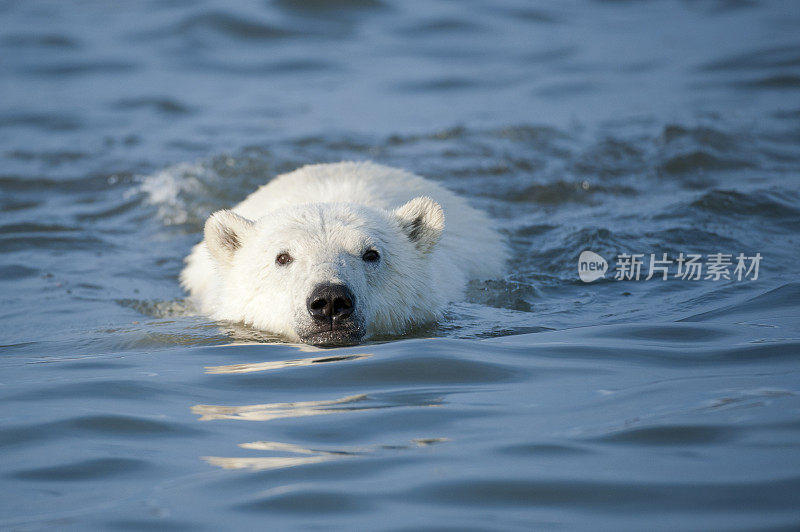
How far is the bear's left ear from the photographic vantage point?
6.35m

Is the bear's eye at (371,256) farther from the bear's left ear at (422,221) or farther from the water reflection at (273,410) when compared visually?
the water reflection at (273,410)

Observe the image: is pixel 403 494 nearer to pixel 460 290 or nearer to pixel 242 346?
pixel 242 346

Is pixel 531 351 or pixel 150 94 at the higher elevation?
pixel 150 94

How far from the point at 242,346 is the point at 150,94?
438 inches

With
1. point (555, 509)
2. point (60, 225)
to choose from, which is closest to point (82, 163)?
point (60, 225)

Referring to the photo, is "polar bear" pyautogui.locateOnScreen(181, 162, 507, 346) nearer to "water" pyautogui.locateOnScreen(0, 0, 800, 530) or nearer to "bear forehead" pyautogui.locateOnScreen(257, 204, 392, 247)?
"bear forehead" pyautogui.locateOnScreen(257, 204, 392, 247)

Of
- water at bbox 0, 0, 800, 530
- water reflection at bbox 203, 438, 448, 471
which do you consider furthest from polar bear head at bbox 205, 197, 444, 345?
water reflection at bbox 203, 438, 448, 471

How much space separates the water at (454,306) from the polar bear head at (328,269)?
0.66 ft

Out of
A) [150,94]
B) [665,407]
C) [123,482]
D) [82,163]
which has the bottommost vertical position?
[123,482]

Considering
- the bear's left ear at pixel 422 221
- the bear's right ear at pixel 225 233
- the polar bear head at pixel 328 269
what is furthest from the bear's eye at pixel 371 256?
the bear's right ear at pixel 225 233

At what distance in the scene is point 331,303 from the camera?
17.4 feet

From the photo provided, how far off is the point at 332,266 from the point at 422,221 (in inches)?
42.1

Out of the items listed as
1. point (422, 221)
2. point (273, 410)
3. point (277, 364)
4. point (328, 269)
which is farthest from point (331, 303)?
point (422, 221)

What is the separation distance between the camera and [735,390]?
4.57 meters
